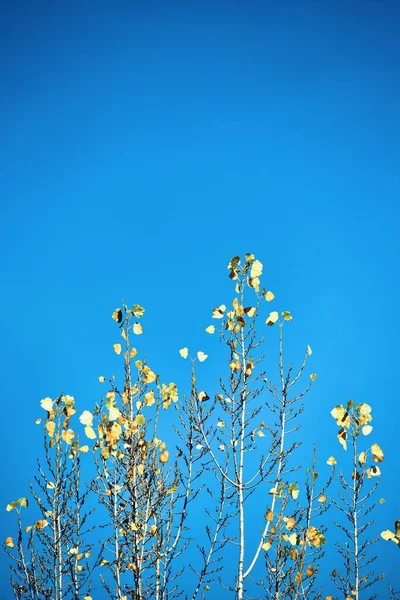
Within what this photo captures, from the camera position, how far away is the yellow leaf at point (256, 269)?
5.72 m

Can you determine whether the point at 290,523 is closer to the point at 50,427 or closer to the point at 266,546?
the point at 266,546

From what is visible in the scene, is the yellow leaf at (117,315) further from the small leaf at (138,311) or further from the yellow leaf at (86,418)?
the yellow leaf at (86,418)

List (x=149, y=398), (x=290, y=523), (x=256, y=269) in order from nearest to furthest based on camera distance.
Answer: (x=149, y=398) → (x=290, y=523) → (x=256, y=269)

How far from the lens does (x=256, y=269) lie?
5.72 metres

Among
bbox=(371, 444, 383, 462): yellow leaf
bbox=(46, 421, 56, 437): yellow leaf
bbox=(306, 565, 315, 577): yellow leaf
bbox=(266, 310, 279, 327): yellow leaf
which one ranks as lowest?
bbox=(306, 565, 315, 577): yellow leaf

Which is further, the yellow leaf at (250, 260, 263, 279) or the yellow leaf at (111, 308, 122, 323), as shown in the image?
the yellow leaf at (250, 260, 263, 279)

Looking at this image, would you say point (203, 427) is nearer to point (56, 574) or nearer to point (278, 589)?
point (278, 589)

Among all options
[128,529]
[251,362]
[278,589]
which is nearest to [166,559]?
[128,529]

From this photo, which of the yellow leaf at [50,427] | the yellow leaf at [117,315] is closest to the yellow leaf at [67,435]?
the yellow leaf at [50,427]

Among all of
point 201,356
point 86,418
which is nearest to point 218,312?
point 201,356

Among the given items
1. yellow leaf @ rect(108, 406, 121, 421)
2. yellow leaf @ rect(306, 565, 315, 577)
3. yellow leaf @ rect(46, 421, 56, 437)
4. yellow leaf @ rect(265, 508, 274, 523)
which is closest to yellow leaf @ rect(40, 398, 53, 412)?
yellow leaf @ rect(46, 421, 56, 437)

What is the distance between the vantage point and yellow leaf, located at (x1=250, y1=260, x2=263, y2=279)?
5719mm

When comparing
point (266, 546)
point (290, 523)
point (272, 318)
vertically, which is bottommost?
point (266, 546)

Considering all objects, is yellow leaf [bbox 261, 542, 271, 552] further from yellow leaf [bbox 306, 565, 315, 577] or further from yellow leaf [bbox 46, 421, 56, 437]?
yellow leaf [bbox 46, 421, 56, 437]
